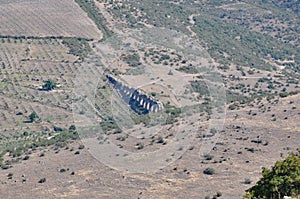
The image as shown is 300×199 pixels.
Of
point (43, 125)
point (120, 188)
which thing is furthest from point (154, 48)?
point (120, 188)

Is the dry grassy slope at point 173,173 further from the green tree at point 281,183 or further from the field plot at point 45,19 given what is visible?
the field plot at point 45,19

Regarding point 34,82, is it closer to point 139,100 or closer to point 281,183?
point 139,100

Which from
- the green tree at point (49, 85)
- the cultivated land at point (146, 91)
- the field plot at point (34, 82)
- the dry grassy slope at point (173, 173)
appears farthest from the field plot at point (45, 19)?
the dry grassy slope at point (173, 173)

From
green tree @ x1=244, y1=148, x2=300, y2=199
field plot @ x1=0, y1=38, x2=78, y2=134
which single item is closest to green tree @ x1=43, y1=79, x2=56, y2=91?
field plot @ x1=0, y1=38, x2=78, y2=134

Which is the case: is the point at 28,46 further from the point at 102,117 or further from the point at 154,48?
the point at 102,117

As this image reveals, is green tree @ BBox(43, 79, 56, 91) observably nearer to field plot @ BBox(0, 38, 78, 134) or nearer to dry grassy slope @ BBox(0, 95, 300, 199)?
field plot @ BBox(0, 38, 78, 134)
